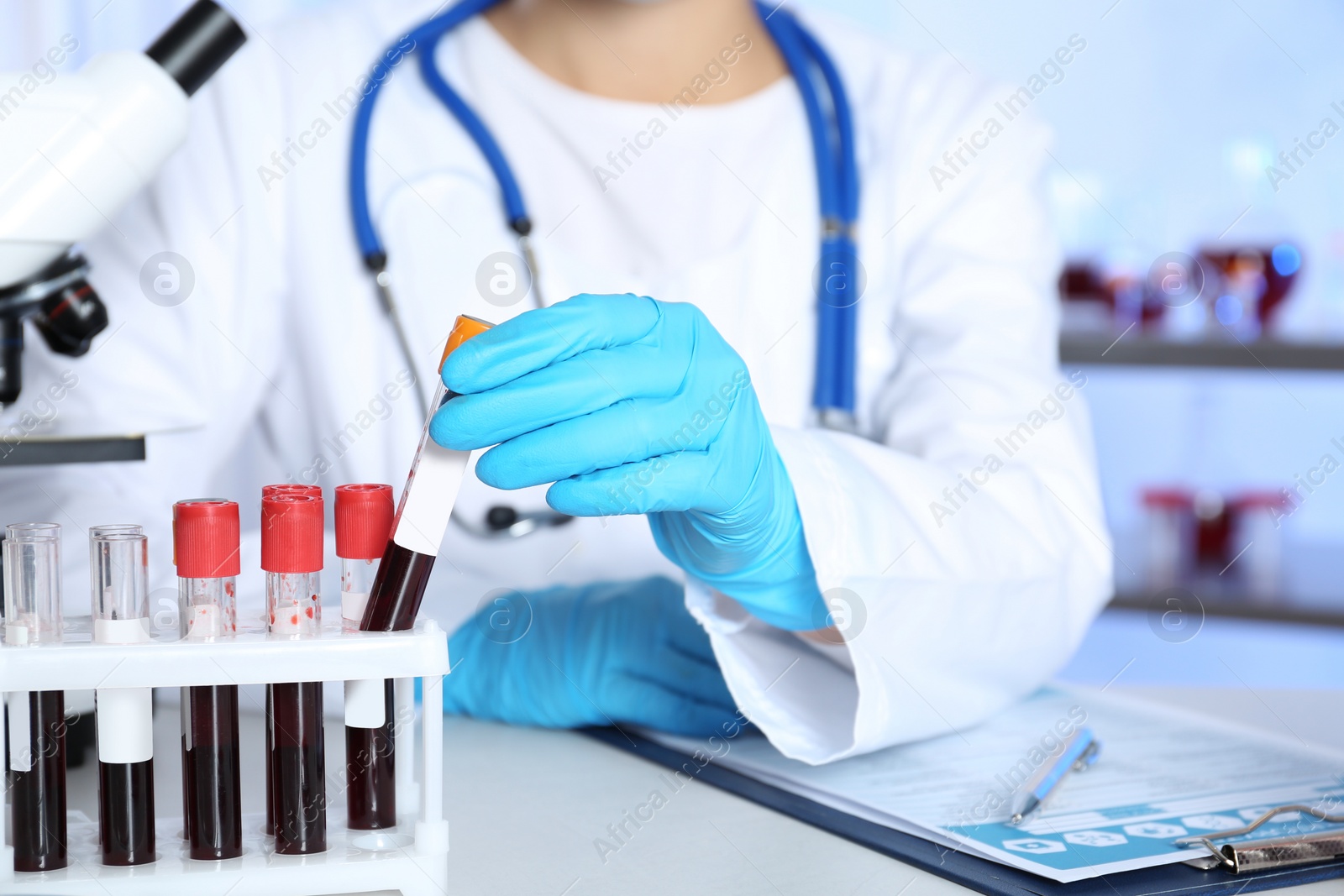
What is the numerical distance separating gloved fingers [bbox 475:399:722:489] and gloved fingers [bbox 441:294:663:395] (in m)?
0.03

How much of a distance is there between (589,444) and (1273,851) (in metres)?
0.35

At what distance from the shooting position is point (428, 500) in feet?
1.49

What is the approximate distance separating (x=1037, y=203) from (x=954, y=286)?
0.16 metres

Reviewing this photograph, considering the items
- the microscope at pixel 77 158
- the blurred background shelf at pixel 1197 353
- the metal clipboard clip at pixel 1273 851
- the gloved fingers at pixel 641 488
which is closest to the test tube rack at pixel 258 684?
the gloved fingers at pixel 641 488

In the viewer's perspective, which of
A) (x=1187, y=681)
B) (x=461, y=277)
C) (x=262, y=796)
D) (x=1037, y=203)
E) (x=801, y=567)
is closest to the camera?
(x=262, y=796)

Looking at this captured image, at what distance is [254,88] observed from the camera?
1001 millimetres

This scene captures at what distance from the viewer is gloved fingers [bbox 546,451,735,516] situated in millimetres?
543

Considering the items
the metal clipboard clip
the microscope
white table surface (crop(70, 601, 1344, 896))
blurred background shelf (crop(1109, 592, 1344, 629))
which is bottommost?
blurred background shelf (crop(1109, 592, 1344, 629))

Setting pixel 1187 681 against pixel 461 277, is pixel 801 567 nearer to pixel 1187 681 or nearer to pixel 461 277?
pixel 461 277

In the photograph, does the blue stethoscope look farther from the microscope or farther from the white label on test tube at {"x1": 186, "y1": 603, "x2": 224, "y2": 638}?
the white label on test tube at {"x1": 186, "y1": 603, "x2": 224, "y2": 638}

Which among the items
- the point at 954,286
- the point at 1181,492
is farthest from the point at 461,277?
the point at 1181,492

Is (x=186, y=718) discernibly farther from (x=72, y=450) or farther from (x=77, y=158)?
(x=77, y=158)

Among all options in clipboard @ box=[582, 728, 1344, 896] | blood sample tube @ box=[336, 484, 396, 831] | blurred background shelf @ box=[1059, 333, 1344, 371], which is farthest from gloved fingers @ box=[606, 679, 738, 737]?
blurred background shelf @ box=[1059, 333, 1344, 371]

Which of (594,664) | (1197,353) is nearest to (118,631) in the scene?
(594,664)
